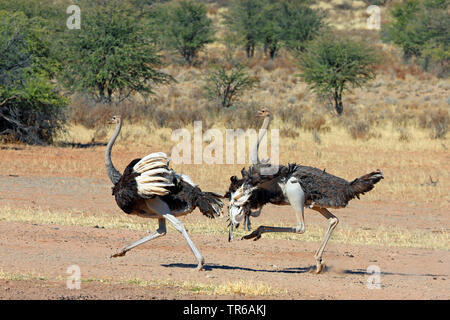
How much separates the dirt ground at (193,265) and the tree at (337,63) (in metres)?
18.8

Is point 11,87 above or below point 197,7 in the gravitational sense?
below

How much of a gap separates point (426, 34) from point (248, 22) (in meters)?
9.98

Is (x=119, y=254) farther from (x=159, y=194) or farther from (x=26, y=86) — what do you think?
(x=26, y=86)

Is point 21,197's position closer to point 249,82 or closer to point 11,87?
point 11,87

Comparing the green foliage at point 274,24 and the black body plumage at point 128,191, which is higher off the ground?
the green foliage at point 274,24

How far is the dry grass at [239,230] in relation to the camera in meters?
12.0

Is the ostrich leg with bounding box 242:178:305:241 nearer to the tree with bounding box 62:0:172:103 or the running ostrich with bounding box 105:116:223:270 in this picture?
the running ostrich with bounding box 105:116:223:270

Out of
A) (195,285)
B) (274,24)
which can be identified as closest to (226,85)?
(274,24)

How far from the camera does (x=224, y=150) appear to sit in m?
22.5

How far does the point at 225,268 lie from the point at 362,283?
155 centimetres

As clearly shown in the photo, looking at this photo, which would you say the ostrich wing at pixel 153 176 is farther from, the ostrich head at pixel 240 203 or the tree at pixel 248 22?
the tree at pixel 248 22

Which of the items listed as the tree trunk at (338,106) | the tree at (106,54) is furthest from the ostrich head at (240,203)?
the tree trunk at (338,106)

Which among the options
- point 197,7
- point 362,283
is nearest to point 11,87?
point 362,283

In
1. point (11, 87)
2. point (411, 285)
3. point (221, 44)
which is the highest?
point (221, 44)
